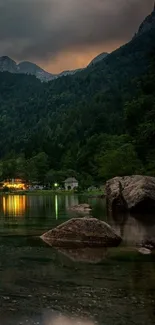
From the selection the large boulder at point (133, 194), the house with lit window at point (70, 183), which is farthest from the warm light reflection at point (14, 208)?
the house with lit window at point (70, 183)

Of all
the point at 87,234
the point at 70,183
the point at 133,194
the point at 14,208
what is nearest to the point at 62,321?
the point at 87,234

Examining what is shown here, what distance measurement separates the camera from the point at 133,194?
47594 mm

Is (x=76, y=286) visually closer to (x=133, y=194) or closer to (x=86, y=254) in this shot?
(x=86, y=254)

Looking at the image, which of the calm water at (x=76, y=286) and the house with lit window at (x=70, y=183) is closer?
the calm water at (x=76, y=286)

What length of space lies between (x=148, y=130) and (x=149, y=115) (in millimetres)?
4729

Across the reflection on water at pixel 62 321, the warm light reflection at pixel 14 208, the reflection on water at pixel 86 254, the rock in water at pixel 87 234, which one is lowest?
the reflection on water at pixel 62 321

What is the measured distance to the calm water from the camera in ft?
36.5

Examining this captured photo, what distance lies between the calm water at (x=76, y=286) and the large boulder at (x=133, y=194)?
24.0 metres

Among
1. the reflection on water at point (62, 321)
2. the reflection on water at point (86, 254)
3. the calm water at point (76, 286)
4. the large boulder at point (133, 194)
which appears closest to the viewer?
the reflection on water at point (62, 321)

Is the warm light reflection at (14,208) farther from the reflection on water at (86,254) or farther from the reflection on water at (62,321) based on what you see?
the reflection on water at (62,321)

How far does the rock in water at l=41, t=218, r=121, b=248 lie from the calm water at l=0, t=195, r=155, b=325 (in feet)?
5.00

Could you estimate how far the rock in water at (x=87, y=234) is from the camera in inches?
925

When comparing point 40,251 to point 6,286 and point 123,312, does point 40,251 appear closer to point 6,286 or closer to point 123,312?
point 6,286

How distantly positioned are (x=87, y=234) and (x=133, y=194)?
24289 mm
